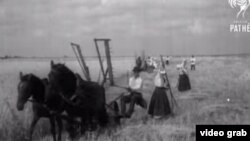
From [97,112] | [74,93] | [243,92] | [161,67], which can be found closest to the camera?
[74,93]

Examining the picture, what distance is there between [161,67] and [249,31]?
235 cm

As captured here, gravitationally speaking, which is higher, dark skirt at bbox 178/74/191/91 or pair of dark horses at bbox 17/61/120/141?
pair of dark horses at bbox 17/61/120/141

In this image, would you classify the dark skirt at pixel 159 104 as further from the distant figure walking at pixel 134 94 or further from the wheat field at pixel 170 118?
the distant figure walking at pixel 134 94

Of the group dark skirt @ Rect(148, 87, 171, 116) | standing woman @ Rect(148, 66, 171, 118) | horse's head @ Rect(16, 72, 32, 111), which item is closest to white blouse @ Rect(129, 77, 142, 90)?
standing woman @ Rect(148, 66, 171, 118)

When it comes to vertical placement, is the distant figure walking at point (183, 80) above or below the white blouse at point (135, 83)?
below

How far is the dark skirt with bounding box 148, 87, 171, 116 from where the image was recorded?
955 centimetres

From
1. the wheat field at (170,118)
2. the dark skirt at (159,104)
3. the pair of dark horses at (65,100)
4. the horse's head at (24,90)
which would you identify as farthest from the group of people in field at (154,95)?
the horse's head at (24,90)

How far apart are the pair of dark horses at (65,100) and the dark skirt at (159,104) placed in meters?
1.31

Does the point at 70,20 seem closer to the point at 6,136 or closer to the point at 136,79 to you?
the point at 136,79

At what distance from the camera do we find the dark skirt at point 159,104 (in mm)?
9547

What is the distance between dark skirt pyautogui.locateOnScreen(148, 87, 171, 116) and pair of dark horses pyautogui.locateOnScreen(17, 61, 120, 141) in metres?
1.31

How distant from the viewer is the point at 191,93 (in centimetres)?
1275

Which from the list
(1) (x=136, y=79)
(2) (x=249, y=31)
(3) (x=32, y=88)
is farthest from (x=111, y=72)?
(2) (x=249, y=31)

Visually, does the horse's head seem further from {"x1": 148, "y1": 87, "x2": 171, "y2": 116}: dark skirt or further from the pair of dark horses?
{"x1": 148, "y1": 87, "x2": 171, "y2": 116}: dark skirt
